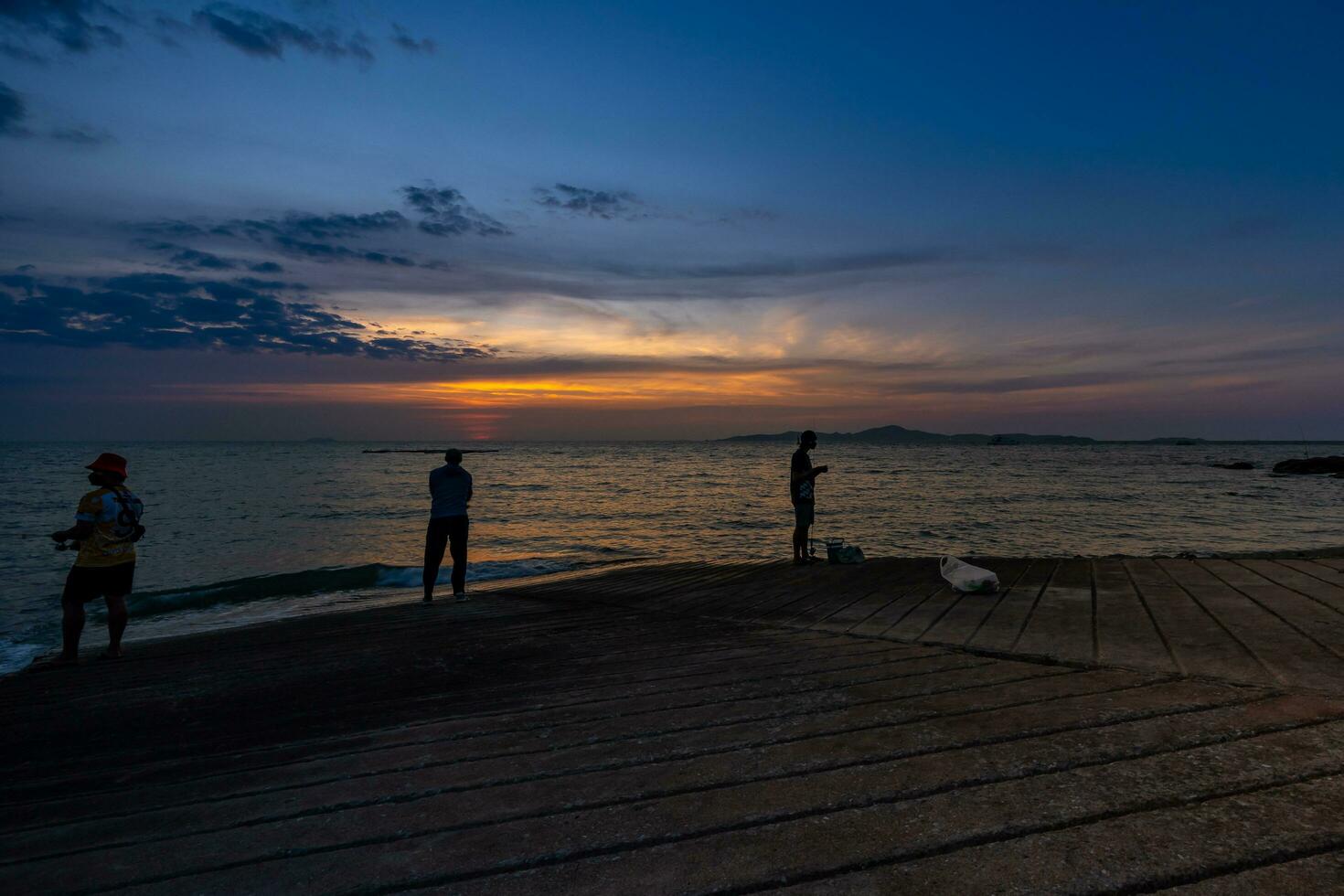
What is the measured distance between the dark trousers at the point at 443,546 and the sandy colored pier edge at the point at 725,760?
3.01 m

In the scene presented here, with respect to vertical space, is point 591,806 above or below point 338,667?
above

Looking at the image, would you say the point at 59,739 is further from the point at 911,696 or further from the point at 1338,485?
the point at 1338,485

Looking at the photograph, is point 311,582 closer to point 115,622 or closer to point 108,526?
point 115,622

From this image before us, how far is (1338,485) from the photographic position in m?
43.8

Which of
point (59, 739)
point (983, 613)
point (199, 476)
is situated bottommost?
point (199, 476)

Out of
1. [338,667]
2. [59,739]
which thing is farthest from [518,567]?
[59,739]

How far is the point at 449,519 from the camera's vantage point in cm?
985

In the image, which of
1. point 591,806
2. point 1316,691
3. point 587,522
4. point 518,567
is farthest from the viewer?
point 587,522

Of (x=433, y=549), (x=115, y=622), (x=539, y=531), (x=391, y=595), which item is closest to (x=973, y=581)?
(x=433, y=549)

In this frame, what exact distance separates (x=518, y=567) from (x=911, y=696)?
13.2m

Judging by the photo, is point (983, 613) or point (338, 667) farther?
point (983, 613)

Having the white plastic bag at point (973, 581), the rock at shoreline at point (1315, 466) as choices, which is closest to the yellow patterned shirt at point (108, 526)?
the white plastic bag at point (973, 581)

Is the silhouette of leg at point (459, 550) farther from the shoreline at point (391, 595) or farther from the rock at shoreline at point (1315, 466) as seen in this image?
the rock at shoreline at point (1315, 466)

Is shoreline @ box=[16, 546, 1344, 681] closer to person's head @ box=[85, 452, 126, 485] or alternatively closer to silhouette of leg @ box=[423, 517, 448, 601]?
silhouette of leg @ box=[423, 517, 448, 601]
